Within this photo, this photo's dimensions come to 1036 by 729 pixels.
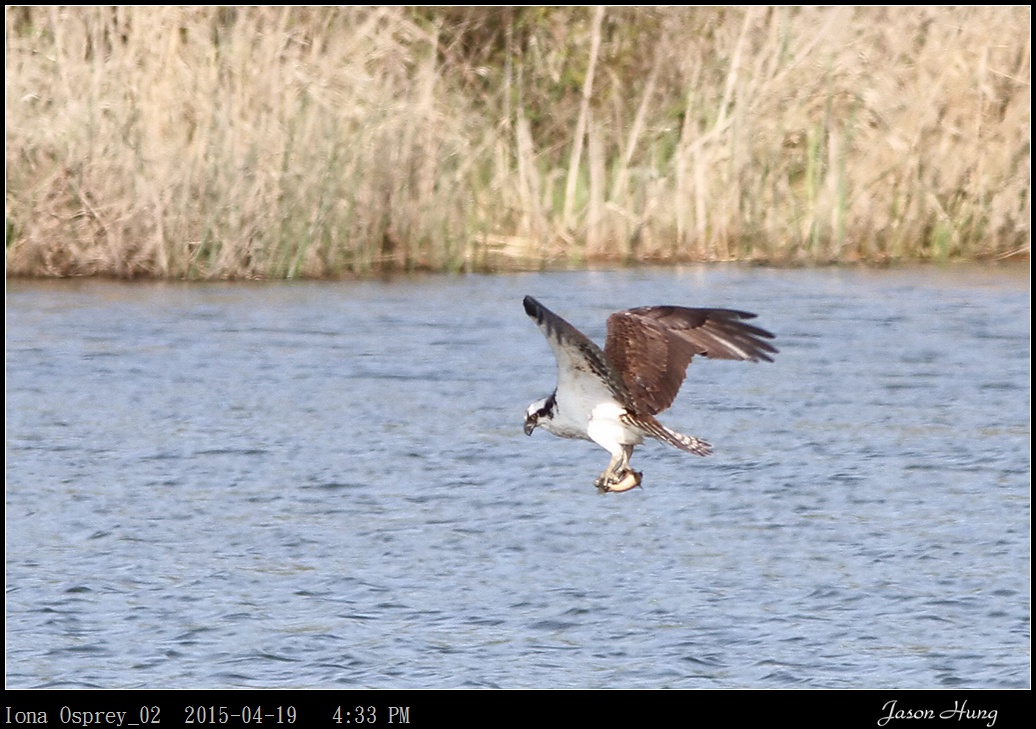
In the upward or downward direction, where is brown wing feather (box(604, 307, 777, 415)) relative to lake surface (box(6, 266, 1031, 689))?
upward

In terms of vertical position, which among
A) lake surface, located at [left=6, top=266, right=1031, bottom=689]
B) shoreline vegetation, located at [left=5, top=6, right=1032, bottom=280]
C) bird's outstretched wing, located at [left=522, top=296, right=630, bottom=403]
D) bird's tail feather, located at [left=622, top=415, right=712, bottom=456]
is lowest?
lake surface, located at [left=6, top=266, right=1031, bottom=689]

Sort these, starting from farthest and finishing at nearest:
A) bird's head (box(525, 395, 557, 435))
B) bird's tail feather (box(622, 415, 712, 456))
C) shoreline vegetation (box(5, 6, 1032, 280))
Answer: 1. shoreline vegetation (box(5, 6, 1032, 280))
2. bird's head (box(525, 395, 557, 435))
3. bird's tail feather (box(622, 415, 712, 456))

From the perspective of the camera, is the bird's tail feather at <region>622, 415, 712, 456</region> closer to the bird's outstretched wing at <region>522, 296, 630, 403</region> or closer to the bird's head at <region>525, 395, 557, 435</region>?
the bird's outstretched wing at <region>522, 296, 630, 403</region>

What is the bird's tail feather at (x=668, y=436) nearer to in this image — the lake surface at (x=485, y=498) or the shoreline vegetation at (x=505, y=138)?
the lake surface at (x=485, y=498)

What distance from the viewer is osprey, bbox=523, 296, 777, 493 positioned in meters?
7.37

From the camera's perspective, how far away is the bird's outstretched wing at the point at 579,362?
6.56m

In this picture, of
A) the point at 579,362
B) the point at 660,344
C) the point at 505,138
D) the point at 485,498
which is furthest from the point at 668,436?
the point at 505,138

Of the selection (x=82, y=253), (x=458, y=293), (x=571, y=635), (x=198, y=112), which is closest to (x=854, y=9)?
(x=458, y=293)

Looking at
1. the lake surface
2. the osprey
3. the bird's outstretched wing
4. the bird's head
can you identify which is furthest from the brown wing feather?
the lake surface

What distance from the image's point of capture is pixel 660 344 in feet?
25.1

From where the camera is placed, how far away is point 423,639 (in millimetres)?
7562

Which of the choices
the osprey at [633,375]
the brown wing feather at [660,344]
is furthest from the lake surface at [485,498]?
the brown wing feather at [660,344]

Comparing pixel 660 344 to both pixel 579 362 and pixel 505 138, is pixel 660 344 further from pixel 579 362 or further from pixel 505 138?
pixel 505 138
